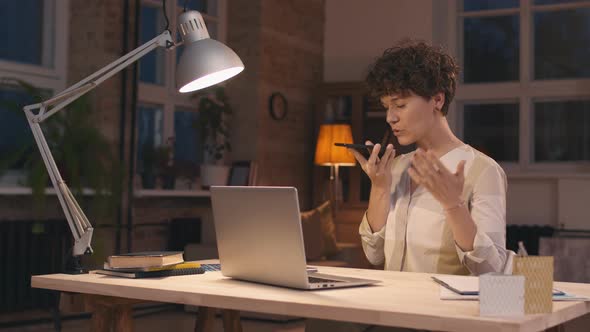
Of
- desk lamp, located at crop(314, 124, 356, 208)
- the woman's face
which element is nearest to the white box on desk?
the woman's face

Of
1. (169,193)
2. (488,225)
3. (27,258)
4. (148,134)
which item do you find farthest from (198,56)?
(148,134)

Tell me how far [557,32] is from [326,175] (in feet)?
8.10

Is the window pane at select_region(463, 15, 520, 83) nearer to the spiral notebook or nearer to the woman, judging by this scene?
the woman

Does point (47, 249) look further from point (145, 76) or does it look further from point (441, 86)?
point (441, 86)

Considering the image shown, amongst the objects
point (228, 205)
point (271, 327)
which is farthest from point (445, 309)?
point (271, 327)

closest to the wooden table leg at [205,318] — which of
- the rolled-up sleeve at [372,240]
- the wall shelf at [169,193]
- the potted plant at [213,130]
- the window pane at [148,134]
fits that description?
the rolled-up sleeve at [372,240]

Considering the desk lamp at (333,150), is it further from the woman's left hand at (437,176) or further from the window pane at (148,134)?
the woman's left hand at (437,176)

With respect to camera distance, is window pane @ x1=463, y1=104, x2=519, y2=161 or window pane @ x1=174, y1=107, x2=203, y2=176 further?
window pane @ x1=463, y1=104, x2=519, y2=161

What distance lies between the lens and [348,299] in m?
1.98

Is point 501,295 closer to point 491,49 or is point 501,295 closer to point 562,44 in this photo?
point 562,44

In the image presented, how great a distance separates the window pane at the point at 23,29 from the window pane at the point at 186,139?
1.40 metres

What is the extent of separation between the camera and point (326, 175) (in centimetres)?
814

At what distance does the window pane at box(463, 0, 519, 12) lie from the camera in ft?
26.1

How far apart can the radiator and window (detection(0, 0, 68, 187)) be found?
0.33 m
